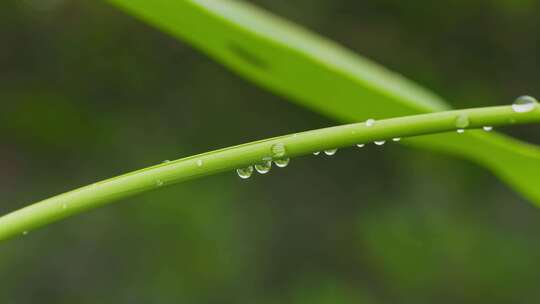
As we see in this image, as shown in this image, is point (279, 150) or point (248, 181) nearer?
point (279, 150)

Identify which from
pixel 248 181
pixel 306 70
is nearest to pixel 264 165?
pixel 306 70

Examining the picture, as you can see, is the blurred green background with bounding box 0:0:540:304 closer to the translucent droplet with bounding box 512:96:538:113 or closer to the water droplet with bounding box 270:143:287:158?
the translucent droplet with bounding box 512:96:538:113

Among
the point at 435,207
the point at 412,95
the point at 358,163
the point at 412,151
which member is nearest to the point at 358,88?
the point at 412,95

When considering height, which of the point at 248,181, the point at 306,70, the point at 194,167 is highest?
the point at 248,181

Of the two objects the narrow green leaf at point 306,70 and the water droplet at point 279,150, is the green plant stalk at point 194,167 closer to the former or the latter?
the water droplet at point 279,150

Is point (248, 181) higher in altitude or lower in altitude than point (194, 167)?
higher

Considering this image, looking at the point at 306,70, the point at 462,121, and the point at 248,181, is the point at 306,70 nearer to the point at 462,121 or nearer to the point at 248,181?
the point at 462,121
